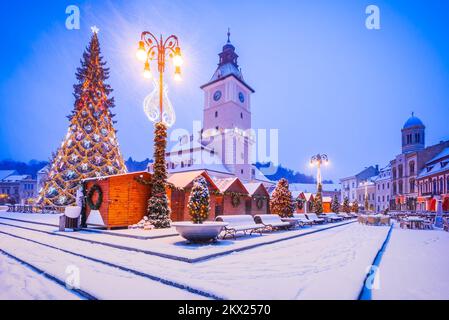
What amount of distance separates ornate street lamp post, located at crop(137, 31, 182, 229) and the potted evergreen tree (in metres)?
3.83

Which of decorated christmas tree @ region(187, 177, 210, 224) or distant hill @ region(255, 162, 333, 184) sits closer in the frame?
decorated christmas tree @ region(187, 177, 210, 224)

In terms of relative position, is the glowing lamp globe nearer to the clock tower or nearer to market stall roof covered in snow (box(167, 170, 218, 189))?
market stall roof covered in snow (box(167, 170, 218, 189))

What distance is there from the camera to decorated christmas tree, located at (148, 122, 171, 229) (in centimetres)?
1295

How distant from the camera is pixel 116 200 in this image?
13.3m

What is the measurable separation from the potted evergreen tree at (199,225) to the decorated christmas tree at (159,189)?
3763 mm

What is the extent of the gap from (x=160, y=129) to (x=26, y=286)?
10.3m

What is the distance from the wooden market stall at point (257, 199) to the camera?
81.7 feet

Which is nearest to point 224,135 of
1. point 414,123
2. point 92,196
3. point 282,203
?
point 282,203

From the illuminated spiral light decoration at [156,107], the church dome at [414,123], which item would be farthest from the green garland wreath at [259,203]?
the church dome at [414,123]

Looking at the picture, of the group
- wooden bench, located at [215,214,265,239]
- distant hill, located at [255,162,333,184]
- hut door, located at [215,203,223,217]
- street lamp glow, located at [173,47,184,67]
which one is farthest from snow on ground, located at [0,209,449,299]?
distant hill, located at [255,162,333,184]

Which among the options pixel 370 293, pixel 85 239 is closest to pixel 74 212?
pixel 85 239

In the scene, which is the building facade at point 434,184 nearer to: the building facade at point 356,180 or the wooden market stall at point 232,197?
the building facade at point 356,180

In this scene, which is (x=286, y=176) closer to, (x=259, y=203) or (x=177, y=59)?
(x=259, y=203)
